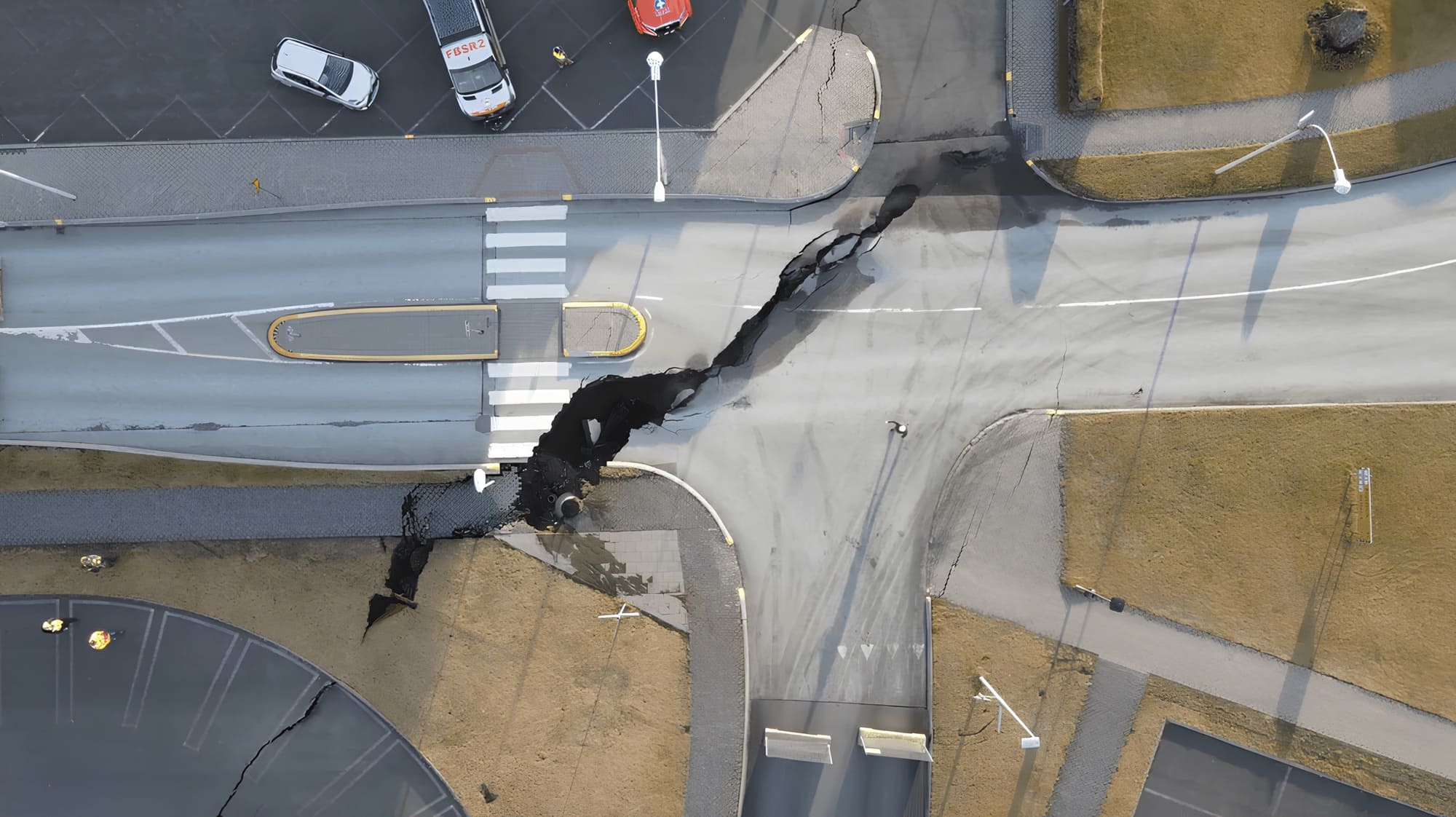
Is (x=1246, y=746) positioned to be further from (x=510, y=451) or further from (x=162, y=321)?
(x=162, y=321)

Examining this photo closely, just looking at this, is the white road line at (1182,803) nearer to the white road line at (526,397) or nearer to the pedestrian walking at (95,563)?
the white road line at (526,397)

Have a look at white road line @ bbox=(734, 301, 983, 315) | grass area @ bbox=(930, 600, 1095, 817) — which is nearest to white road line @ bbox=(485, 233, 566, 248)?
white road line @ bbox=(734, 301, 983, 315)

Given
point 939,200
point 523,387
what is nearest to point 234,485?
point 523,387

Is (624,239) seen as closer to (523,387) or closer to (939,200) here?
(523,387)

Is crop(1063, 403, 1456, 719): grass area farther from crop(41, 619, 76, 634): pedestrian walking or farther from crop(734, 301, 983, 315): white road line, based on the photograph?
crop(41, 619, 76, 634): pedestrian walking

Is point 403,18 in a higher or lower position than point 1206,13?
lower

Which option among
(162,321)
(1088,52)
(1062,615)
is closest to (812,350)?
Result: (1062,615)
